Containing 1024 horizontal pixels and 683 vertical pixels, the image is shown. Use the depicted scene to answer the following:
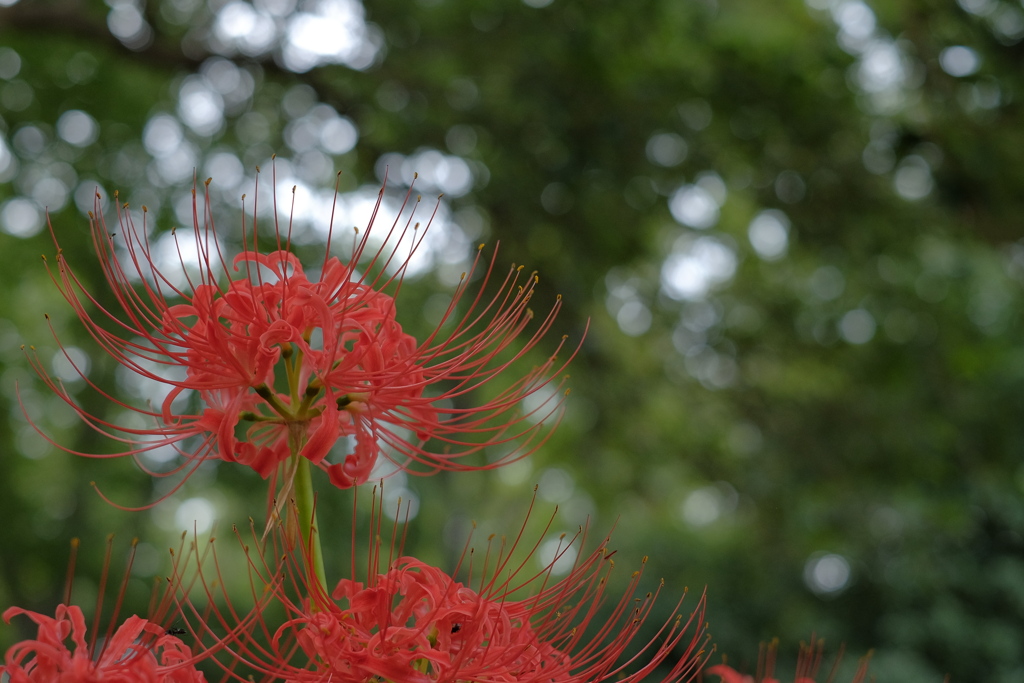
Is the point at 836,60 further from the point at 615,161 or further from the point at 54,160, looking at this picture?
the point at 54,160

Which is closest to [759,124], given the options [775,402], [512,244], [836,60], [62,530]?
[836,60]

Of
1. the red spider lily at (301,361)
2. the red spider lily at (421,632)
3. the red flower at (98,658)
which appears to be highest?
the red spider lily at (301,361)

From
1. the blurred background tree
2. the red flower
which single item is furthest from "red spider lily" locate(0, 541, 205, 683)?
the blurred background tree

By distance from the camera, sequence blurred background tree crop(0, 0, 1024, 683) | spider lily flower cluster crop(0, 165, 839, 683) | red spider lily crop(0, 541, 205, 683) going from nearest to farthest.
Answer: red spider lily crop(0, 541, 205, 683) < spider lily flower cluster crop(0, 165, 839, 683) < blurred background tree crop(0, 0, 1024, 683)

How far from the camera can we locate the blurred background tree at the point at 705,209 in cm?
578

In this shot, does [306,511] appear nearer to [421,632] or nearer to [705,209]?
[421,632]

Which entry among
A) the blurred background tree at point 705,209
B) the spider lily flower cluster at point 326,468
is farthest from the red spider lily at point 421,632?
the blurred background tree at point 705,209

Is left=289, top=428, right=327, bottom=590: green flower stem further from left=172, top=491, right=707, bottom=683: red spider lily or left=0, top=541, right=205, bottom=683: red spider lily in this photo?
left=0, top=541, right=205, bottom=683: red spider lily

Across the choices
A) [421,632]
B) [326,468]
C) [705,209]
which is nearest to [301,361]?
[326,468]

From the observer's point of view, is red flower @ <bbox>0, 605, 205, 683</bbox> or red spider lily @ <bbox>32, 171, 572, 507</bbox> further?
red spider lily @ <bbox>32, 171, 572, 507</bbox>

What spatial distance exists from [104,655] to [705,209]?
9465mm

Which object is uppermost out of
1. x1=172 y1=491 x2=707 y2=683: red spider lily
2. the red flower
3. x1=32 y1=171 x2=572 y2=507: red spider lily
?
x1=32 y1=171 x2=572 y2=507: red spider lily

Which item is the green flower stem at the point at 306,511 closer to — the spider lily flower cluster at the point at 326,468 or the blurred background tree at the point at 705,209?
the spider lily flower cluster at the point at 326,468

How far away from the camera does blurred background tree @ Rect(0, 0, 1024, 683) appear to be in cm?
578
